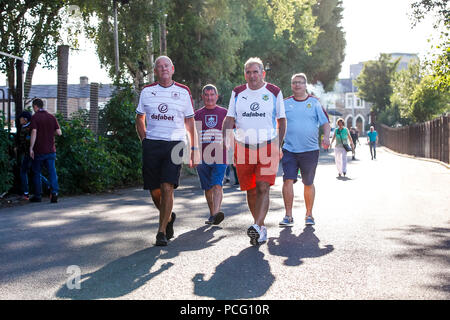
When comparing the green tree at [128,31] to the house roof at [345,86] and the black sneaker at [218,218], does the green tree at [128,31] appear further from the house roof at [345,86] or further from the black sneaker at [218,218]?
the house roof at [345,86]

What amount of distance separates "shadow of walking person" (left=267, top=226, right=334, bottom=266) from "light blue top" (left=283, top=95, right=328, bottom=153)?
1.25 metres

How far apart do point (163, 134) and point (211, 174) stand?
6.67 feet

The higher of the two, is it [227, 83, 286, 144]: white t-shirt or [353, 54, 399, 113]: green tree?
[353, 54, 399, 113]: green tree

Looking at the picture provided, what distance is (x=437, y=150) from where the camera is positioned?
91.5ft

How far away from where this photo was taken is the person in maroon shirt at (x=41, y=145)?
36.8ft

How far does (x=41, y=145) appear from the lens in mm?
11305

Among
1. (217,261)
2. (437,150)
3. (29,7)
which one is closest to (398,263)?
(217,261)

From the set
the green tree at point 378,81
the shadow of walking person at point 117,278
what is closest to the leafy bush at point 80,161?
the shadow of walking person at point 117,278

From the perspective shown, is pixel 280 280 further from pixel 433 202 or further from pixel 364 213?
pixel 433 202

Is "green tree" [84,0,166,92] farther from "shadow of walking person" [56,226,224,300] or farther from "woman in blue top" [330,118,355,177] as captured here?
"shadow of walking person" [56,226,224,300]

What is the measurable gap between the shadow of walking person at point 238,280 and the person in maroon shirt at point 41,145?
21.1 ft

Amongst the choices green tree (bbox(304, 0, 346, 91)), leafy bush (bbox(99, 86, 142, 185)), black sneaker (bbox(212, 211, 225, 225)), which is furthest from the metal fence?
black sneaker (bbox(212, 211, 225, 225))

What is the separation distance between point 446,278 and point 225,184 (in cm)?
1076

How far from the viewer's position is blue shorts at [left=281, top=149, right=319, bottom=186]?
26.5ft
